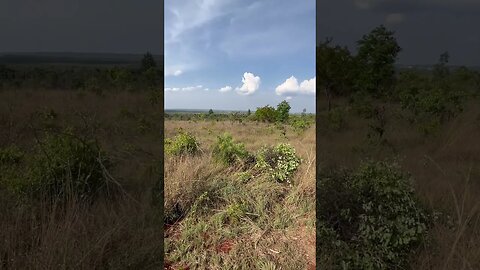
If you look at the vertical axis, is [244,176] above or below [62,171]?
below

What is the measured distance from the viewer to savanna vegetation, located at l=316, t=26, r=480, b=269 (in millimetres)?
2754

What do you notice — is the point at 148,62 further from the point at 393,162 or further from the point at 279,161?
the point at 393,162

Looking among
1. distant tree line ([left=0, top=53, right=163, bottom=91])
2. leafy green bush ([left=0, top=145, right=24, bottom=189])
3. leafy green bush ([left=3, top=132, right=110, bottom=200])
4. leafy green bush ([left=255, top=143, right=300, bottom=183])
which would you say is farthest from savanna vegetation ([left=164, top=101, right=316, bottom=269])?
leafy green bush ([left=0, top=145, right=24, bottom=189])

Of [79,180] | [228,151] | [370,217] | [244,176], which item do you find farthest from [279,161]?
[79,180]

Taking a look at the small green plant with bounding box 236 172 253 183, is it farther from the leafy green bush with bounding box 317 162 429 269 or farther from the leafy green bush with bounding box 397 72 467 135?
the leafy green bush with bounding box 397 72 467 135

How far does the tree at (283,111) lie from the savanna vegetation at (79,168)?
1.69 meters

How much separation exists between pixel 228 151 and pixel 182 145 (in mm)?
467

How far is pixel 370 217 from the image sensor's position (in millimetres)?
Result: 2787

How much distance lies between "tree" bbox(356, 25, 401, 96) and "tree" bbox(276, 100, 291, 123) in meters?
1.20

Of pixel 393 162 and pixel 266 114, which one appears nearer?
pixel 393 162

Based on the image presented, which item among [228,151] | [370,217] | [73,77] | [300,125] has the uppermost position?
[73,77]

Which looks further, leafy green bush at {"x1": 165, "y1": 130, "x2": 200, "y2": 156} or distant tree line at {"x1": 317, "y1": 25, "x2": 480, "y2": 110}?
leafy green bush at {"x1": 165, "y1": 130, "x2": 200, "y2": 156}

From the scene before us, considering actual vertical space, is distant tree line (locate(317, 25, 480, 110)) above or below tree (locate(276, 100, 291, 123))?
above

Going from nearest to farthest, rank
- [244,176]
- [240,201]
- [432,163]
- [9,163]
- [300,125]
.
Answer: [432,163] < [9,163] < [240,201] < [244,176] < [300,125]
